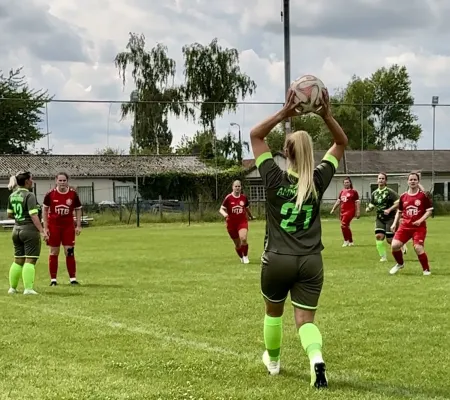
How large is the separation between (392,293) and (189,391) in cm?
621

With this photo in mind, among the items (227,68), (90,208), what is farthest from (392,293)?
(227,68)

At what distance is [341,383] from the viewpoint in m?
5.80

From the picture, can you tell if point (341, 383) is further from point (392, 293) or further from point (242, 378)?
point (392, 293)

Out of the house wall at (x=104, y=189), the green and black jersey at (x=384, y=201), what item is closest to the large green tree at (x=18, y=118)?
the house wall at (x=104, y=189)

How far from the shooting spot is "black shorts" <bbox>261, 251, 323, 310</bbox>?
5.64m

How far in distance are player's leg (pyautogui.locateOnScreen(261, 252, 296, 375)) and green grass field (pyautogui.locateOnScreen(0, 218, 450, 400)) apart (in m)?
0.19

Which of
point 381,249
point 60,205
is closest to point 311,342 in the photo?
point 60,205

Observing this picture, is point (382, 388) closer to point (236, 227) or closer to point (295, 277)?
point (295, 277)

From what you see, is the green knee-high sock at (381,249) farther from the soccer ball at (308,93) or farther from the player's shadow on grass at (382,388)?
the soccer ball at (308,93)

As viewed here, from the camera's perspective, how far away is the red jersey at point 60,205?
12453 millimetres

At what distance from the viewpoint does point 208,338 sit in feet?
25.7

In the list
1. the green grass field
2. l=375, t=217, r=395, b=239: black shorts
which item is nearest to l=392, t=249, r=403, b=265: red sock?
the green grass field

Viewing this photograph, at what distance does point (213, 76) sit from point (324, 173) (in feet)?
183

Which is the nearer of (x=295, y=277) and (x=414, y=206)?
(x=295, y=277)
